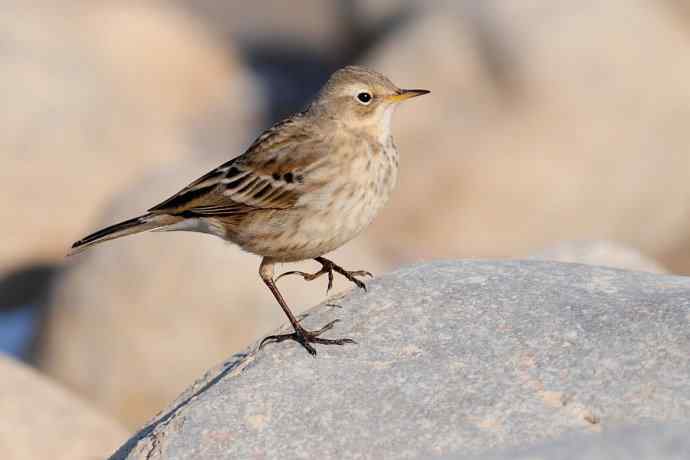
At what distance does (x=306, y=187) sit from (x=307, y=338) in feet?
3.46

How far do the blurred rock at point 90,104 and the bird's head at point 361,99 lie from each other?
630 cm

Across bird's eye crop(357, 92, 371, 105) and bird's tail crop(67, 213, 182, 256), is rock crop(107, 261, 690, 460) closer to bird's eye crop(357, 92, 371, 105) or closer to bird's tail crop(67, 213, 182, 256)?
bird's tail crop(67, 213, 182, 256)

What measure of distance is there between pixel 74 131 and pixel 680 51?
21.7ft

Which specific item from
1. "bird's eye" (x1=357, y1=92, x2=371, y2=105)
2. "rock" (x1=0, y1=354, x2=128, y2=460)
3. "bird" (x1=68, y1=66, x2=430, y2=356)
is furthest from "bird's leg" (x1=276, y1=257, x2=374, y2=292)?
"rock" (x1=0, y1=354, x2=128, y2=460)

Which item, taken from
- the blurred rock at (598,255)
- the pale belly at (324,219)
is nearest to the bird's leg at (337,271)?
the pale belly at (324,219)

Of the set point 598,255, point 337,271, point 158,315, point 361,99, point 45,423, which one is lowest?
point 45,423

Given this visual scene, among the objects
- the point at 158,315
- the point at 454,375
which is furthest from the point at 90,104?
the point at 454,375

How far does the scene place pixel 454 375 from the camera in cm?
621

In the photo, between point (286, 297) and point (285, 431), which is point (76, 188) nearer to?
point (286, 297)

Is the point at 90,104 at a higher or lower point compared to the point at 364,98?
lower

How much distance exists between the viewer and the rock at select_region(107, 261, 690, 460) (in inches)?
230

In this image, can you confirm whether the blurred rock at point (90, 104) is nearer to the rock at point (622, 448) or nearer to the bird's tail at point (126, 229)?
the bird's tail at point (126, 229)

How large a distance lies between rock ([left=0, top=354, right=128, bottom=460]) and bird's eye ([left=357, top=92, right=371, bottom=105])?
289 centimetres

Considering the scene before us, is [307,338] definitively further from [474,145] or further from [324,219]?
[474,145]
